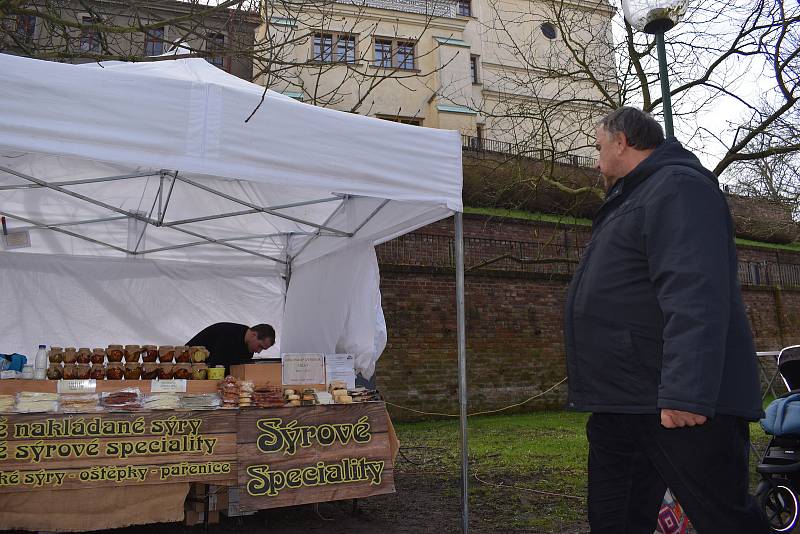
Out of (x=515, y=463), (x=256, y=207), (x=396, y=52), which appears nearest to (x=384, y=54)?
(x=396, y=52)

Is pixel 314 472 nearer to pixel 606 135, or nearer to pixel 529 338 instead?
pixel 606 135

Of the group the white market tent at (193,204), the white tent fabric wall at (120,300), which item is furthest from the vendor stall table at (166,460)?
the white tent fabric wall at (120,300)

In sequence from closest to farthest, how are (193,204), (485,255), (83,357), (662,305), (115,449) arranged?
1. (662,305)
2. (115,449)
3. (83,357)
4. (193,204)
5. (485,255)

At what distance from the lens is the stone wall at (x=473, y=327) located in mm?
12688

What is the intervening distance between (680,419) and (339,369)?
10.8 ft

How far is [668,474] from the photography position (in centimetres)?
230

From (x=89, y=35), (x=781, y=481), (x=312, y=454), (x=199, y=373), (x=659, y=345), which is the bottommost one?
(x=781, y=481)

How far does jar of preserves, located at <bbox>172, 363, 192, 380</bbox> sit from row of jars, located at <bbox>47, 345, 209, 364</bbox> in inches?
8.1

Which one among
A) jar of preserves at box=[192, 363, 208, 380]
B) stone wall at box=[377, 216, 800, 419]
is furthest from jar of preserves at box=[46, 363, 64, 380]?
stone wall at box=[377, 216, 800, 419]

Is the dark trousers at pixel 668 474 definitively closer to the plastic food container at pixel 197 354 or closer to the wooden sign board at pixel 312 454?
the wooden sign board at pixel 312 454

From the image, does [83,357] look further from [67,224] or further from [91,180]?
[67,224]

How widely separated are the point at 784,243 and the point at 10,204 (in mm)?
32292

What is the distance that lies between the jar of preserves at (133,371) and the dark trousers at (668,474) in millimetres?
3321

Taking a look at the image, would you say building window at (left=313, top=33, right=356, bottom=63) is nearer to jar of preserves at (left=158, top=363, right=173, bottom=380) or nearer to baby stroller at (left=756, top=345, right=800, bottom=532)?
jar of preserves at (left=158, top=363, right=173, bottom=380)
